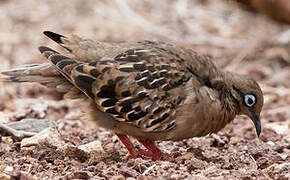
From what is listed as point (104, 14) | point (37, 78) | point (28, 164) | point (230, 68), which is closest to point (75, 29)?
point (104, 14)

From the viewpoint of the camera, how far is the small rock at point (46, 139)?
219 inches

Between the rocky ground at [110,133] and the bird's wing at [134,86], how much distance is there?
1.15ft

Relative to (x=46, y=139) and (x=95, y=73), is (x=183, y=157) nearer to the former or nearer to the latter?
(x=95, y=73)

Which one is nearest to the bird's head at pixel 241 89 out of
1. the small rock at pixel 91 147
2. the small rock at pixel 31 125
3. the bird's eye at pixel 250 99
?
the bird's eye at pixel 250 99

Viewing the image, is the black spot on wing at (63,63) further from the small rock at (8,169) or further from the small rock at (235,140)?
the small rock at (235,140)

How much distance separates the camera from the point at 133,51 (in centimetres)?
557

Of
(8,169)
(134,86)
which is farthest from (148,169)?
(8,169)

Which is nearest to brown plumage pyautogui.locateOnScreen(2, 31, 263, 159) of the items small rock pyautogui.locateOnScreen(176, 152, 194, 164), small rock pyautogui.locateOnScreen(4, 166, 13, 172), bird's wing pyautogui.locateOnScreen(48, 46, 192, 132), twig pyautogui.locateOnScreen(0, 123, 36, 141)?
bird's wing pyautogui.locateOnScreen(48, 46, 192, 132)

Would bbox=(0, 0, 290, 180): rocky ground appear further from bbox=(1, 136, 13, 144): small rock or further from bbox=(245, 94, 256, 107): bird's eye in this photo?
Answer: bbox=(245, 94, 256, 107): bird's eye

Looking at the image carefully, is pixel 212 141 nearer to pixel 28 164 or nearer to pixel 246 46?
pixel 28 164

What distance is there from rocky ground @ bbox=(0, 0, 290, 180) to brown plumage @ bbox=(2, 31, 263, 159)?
0.27 meters

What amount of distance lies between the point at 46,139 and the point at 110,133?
40.8 inches

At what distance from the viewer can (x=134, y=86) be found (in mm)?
5387

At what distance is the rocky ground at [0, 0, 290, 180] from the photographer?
16.6 ft
